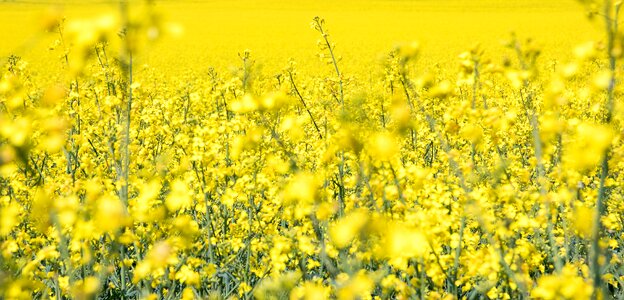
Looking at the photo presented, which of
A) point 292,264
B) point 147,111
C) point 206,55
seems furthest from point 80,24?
point 206,55

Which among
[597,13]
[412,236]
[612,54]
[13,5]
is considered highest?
[13,5]

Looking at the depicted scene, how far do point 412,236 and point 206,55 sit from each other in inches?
1057

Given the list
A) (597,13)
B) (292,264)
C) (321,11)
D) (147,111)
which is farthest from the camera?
(321,11)

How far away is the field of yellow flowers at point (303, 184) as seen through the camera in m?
1.90

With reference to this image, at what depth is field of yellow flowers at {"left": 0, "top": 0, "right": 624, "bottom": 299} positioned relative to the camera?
6.25 ft

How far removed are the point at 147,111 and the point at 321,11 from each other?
48716 mm

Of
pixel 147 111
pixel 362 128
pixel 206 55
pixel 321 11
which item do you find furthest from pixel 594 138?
pixel 321 11

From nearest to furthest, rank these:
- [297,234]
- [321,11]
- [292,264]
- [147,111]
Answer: [297,234] < [292,264] < [147,111] < [321,11]

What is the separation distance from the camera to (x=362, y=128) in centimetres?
259

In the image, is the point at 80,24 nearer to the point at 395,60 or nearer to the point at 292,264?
the point at 292,264

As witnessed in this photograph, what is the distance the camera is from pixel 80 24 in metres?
1.45

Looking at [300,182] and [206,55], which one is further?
[206,55]

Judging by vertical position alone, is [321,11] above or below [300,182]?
above

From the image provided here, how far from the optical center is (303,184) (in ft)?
5.99
